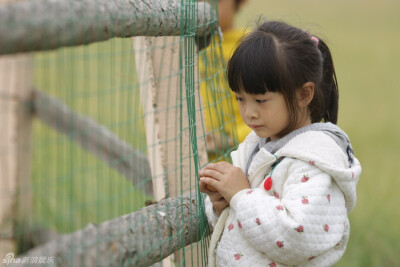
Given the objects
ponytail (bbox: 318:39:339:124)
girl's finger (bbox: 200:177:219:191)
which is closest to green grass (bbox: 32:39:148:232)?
girl's finger (bbox: 200:177:219:191)

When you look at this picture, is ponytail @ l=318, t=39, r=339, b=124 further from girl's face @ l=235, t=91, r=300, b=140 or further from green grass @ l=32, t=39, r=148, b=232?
green grass @ l=32, t=39, r=148, b=232

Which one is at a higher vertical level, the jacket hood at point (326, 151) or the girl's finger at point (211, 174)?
the jacket hood at point (326, 151)

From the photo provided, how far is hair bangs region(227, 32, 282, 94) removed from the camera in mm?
1754

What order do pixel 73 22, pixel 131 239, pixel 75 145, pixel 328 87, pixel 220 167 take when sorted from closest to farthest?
pixel 73 22
pixel 131 239
pixel 220 167
pixel 328 87
pixel 75 145

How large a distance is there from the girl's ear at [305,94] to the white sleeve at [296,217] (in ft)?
0.68

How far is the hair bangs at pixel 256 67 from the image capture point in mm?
1754

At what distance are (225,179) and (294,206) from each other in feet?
0.83

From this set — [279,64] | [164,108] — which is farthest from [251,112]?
[164,108]

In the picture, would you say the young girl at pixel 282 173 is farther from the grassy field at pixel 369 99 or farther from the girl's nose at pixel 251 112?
the grassy field at pixel 369 99

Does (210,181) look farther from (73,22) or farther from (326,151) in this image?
(73,22)

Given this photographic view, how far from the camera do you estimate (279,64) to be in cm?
177

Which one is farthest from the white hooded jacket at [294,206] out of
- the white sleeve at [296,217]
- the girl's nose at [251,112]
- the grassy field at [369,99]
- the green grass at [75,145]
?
the grassy field at [369,99]

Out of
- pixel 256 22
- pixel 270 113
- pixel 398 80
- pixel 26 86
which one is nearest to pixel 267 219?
pixel 270 113

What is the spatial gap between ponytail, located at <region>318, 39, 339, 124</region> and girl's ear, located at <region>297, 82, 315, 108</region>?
122 mm
